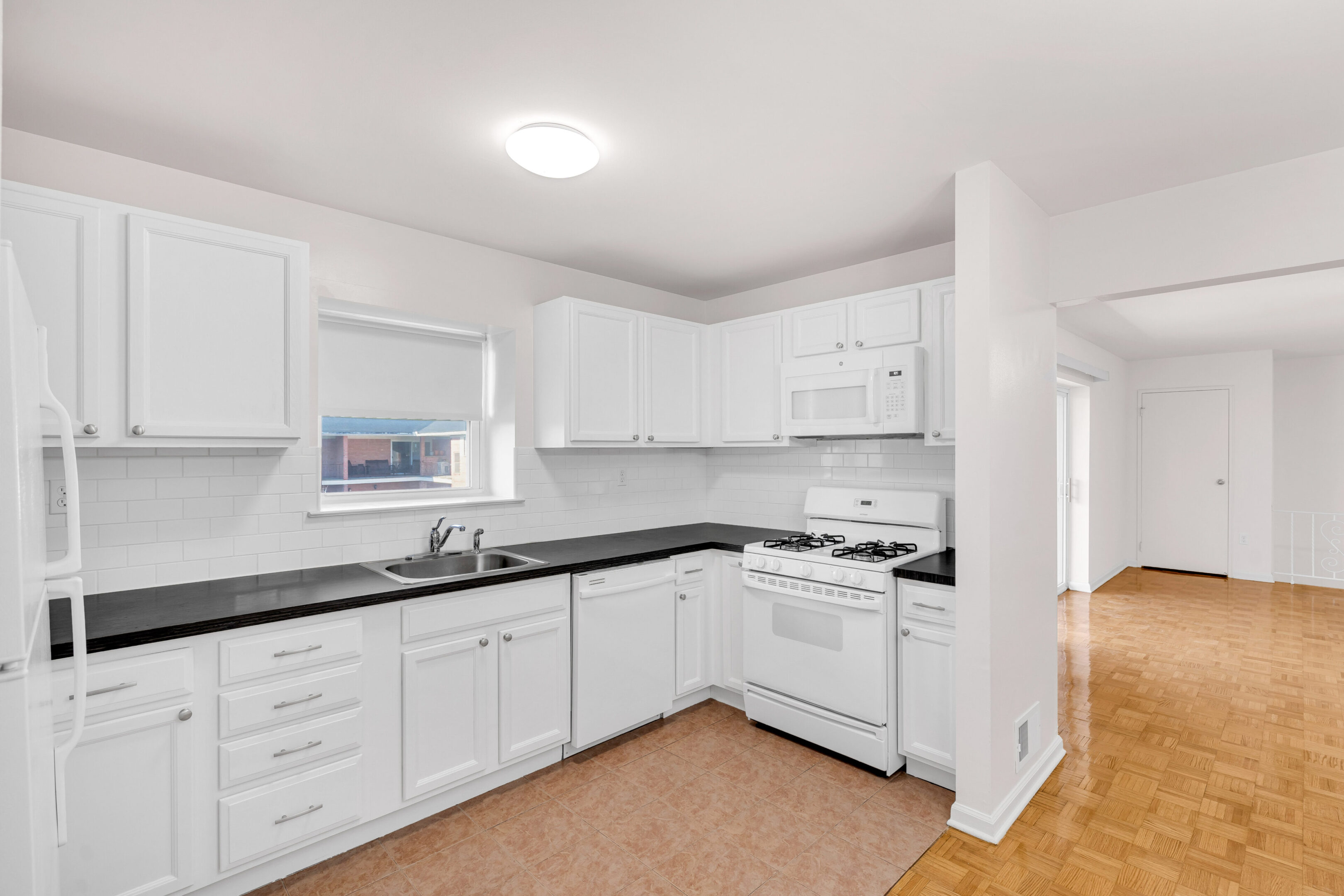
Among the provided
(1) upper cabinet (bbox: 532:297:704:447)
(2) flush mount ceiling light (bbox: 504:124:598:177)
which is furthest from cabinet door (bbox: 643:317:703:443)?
(2) flush mount ceiling light (bbox: 504:124:598:177)

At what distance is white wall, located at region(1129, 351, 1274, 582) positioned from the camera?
6.58 m

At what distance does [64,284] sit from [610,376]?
2250 millimetres

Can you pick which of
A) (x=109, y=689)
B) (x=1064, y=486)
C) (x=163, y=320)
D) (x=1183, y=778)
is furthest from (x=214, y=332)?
(x=1064, y=486)

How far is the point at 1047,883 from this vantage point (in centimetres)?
219

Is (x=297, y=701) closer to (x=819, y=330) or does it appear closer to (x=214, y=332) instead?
(x=214, y=332)

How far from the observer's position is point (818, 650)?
121 inches

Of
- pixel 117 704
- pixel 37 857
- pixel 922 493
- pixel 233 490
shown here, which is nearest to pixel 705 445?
pixel 922 493

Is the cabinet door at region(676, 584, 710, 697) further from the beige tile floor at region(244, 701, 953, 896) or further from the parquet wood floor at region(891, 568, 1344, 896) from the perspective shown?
the parquet wood floor at region(891, 568, 1344, 896)

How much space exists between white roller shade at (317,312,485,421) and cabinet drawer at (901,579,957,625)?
2438 millimetres

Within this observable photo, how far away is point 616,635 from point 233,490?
1.77 meters

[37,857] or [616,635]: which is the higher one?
[37,857]

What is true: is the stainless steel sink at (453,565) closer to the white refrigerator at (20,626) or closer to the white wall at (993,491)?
the white refrigerator at (20,626)

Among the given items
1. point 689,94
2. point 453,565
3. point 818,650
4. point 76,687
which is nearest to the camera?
point 76,687

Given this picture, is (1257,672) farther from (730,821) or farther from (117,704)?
(117,704)
